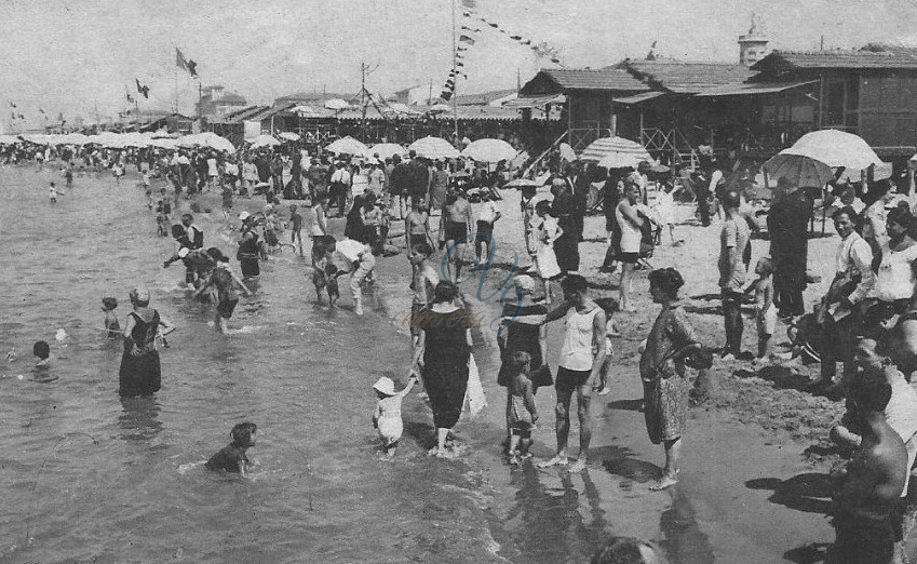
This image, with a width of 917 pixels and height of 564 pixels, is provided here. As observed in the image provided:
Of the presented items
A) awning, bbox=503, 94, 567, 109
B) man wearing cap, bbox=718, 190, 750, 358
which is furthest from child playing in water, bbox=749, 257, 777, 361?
awning, bbox=503, 94, 567, 109

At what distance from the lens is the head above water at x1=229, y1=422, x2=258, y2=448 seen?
773cm

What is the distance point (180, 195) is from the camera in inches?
1538

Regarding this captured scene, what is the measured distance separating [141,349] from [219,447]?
170 cm

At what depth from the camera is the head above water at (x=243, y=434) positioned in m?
7.73

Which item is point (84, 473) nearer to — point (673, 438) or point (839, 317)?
point (673, 438)

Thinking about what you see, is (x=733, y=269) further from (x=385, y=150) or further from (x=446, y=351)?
(x=385, y=150)

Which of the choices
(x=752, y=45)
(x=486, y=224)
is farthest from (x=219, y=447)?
(x=752, y=45)

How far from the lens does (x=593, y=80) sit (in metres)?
27.7

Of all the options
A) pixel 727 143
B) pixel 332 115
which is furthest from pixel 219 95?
pixel 727 143

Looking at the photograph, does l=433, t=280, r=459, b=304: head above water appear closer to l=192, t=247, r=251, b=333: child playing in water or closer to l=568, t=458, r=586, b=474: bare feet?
l=568, t=458, r=586, b=474: bare feet

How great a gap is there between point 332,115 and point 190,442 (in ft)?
117

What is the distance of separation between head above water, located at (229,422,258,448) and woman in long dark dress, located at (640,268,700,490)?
354 centimetres

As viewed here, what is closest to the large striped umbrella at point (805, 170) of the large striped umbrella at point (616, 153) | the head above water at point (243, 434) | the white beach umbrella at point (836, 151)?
the white beach umbrella at point (836, 151)

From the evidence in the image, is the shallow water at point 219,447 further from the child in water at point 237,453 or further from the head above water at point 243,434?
the head above water at point 243,434
